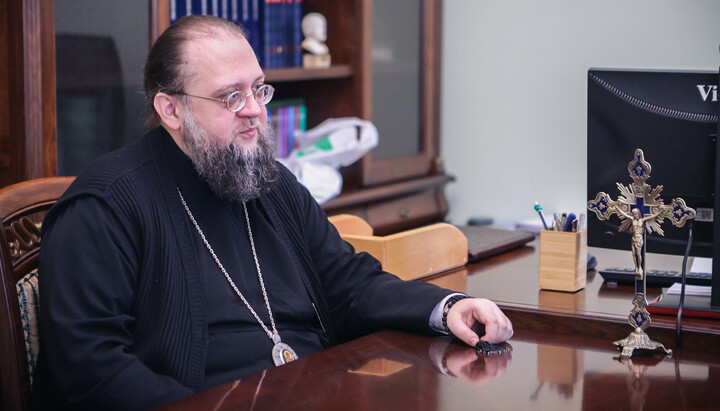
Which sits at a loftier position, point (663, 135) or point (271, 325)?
point (663, 135)

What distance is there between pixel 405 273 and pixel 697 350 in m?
0.65

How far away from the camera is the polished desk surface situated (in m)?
1.16

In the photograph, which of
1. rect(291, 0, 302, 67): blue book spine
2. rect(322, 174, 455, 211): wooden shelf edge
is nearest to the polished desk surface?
rect(322, 174, 455, 211): wooden shelf edge

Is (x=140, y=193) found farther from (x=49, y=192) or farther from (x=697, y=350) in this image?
(x=697, y=350)

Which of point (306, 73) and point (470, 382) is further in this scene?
point (306, 73)

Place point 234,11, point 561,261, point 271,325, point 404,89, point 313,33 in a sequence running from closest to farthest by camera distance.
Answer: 1. point 271,325
2. point 561,261
3. point 234,11
4. point 313,33
5. point 404,89

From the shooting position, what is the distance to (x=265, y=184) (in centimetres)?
174

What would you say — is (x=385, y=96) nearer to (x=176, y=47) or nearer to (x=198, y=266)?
(x=176, y=47)

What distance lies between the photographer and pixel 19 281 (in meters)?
1.52

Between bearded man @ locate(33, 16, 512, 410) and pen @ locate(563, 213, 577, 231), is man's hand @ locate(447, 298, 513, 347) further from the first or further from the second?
pen @ locate(563, 213, 577, 231)

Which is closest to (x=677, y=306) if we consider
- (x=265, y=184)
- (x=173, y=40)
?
(x=265, y=184)

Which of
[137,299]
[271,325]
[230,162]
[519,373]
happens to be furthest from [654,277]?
[137,299]

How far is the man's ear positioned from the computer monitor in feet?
2.78

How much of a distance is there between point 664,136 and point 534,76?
2023 mm
